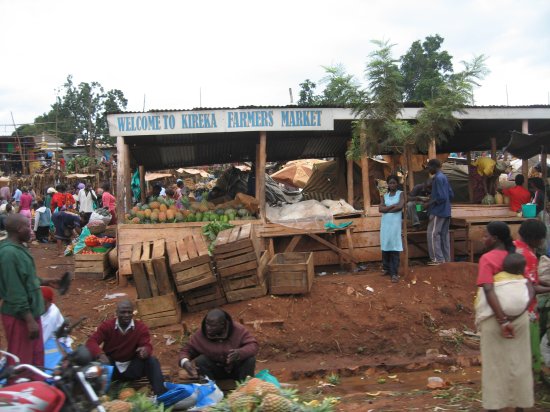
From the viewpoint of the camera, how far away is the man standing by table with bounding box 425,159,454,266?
362 inches

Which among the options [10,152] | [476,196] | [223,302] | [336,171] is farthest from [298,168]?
[10,152]

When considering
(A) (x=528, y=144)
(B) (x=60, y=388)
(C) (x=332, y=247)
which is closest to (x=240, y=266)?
(C) (x=332, y=247)

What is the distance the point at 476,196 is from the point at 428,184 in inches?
111

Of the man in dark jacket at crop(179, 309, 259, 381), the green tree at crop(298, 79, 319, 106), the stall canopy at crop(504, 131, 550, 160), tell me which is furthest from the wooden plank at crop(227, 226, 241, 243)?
the green tree at crop(298, 79, 319, 106)

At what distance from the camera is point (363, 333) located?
7879 millimetres

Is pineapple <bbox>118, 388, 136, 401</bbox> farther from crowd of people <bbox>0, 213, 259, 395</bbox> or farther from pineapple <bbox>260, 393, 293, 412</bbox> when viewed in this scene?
pineapple <bbox>260, 393, 293, 412</bbox>

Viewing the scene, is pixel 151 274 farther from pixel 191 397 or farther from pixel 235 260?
pixel 191 397

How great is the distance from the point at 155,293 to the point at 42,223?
964 cm

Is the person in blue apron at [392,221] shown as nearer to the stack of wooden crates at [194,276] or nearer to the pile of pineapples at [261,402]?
the stack of wooden crates at [194,276]

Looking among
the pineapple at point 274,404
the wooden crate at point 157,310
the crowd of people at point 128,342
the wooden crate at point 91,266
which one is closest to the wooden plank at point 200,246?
the wooden crate at point 157,310

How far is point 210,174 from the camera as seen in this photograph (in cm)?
3155

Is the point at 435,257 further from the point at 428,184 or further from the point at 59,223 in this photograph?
the point at 59,223

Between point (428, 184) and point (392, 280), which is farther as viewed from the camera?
point (428, 184)

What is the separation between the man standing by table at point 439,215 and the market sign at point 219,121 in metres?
2.31
